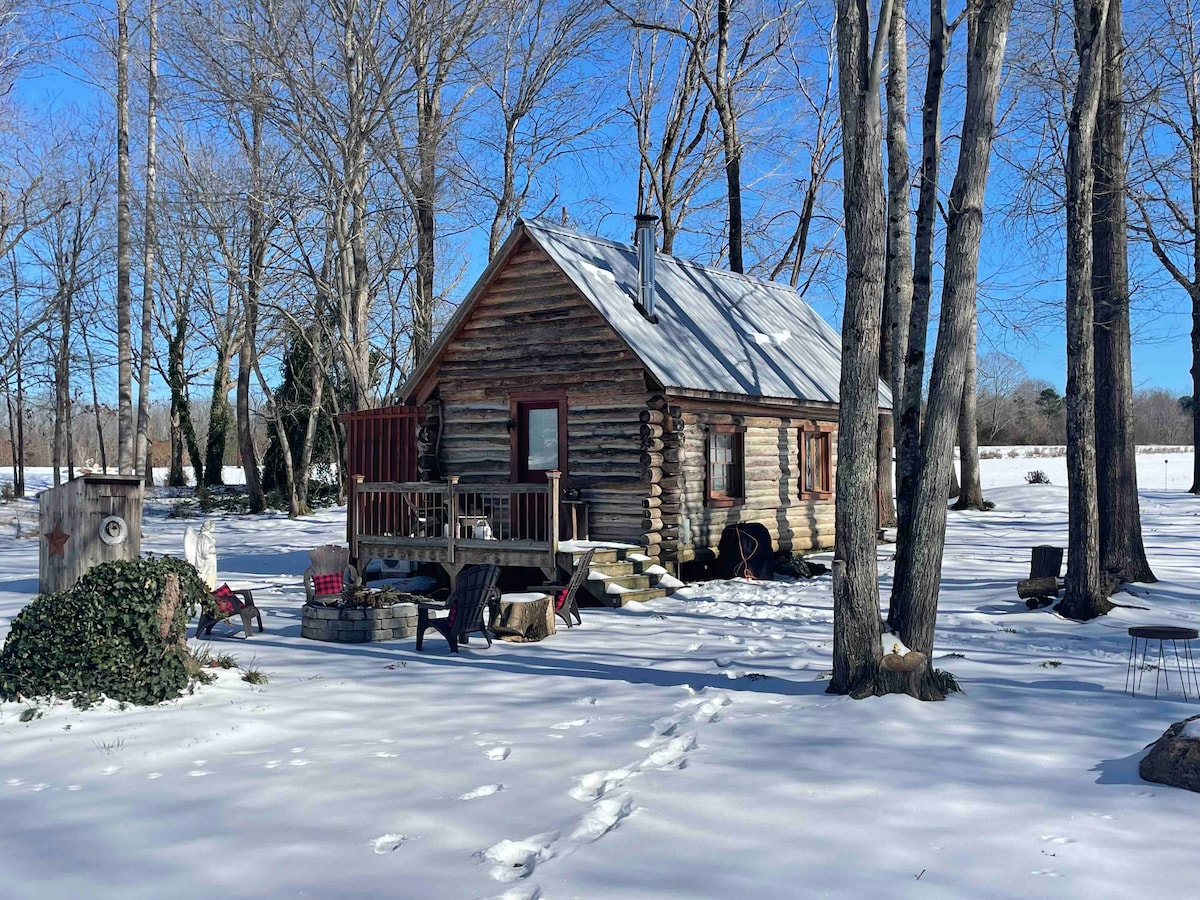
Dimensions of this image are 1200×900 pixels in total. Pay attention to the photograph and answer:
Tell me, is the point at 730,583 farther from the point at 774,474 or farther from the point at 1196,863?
the point at 1196,863

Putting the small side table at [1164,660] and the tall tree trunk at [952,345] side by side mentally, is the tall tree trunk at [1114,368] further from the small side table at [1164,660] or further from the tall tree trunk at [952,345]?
the tall tree trunk at [952,345]

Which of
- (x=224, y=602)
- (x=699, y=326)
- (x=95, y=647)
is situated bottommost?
(x=224, y=602)

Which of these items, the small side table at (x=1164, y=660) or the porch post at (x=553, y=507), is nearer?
the small side table at (x=1164, y=660)

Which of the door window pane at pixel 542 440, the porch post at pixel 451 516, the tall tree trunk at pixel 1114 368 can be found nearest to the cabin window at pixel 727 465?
Answer: the door window pane at pixel 542 440

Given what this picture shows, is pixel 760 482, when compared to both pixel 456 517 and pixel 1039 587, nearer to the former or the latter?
pixel 456 517

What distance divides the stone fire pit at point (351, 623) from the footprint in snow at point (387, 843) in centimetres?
664

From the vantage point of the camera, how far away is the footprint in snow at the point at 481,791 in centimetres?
583

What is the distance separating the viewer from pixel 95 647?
7.93 m

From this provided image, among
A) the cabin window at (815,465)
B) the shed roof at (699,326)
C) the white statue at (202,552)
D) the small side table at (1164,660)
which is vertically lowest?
the small side table at (1164,660)

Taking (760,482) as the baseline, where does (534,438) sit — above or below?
above

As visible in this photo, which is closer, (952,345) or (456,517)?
(952,345)

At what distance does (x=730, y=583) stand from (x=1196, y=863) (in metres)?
11.5

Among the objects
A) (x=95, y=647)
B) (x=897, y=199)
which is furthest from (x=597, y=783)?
(x=897, y=199)

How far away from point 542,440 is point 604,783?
36.4 ft
